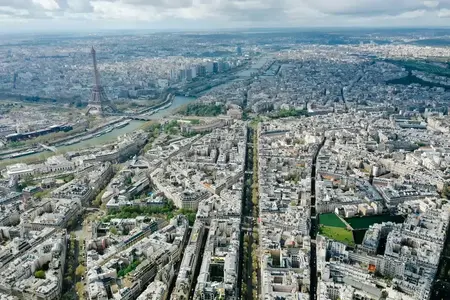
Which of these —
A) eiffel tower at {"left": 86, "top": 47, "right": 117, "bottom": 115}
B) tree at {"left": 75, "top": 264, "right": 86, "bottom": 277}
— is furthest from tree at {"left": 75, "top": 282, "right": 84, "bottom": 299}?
eiffel tower at {"left": 86, "top": 47, "right": 117, "bottom": 115}

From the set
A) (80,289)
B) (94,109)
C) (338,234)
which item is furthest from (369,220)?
(94,109)

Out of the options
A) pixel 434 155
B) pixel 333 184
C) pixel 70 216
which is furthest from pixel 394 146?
pixel 70 216

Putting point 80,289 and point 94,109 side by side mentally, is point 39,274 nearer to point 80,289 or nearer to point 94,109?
point 80,289

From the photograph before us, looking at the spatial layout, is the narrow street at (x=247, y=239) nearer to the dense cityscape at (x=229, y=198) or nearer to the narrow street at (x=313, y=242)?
the dense cityscape at (x=229, y=198)

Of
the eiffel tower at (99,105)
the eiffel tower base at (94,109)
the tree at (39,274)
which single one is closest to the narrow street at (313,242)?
the tree at (39,274)

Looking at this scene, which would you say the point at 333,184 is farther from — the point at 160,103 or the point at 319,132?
the point at 160,103

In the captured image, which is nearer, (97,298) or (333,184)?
(97,298)
